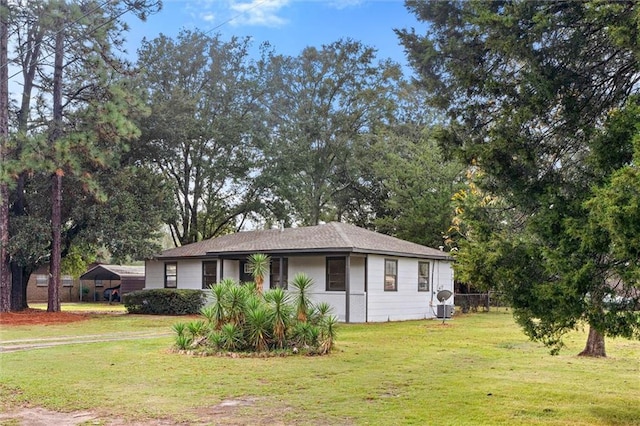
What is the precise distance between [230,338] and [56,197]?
535 inches

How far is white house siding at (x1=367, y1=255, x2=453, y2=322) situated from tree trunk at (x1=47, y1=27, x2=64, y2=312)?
1195 centimetres

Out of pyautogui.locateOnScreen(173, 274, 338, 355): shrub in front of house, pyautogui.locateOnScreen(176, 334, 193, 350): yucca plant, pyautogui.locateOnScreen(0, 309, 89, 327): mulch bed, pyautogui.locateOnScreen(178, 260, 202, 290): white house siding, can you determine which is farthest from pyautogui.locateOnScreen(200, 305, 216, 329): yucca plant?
pyautogui.locateOnScreen(178, 260, 202, 290): white house siding

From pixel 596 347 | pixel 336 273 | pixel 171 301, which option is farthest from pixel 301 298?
pixel 171 301

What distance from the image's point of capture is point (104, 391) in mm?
7508

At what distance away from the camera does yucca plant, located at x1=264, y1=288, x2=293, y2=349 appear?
36.1 ft

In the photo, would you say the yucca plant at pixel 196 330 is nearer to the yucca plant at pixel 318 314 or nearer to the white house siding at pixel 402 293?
the yucca plant at pixel 318 314

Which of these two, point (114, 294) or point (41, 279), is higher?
point (41, 279)

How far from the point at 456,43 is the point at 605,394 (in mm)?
5189

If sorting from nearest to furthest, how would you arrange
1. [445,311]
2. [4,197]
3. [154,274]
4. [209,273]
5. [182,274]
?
[4,197] → [445,311] → [209,273] → [182,274] → [154,274]

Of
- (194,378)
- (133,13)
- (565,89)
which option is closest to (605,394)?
(565,89)

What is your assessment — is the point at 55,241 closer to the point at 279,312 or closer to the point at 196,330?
the point at 196,330

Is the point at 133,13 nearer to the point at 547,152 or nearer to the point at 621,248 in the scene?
the point at 547,152

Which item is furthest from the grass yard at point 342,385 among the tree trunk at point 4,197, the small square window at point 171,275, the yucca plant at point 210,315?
the small square window at point 171,275

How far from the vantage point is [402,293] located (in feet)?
71.3
